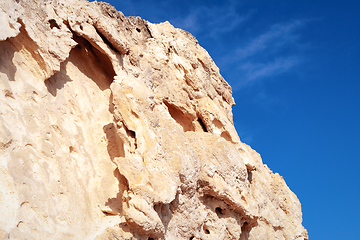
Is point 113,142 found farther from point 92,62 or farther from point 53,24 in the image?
point 53,24

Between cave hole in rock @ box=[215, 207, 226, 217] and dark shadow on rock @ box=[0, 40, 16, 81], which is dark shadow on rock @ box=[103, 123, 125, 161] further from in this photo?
cave hole in rock @ box=[215, 207, 226, 217]

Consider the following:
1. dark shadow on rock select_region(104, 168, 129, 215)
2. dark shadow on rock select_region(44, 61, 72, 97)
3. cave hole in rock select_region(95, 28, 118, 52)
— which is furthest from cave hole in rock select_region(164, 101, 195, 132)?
dark shadow on rock select_region(104, 168, 129, 215)

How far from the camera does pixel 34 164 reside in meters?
8.51

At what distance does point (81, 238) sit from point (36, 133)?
8.54 ft

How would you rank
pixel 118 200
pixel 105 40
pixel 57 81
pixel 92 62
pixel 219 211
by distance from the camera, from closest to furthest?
pixel 118 200, pixel 57 81, pixel 92 62, pixel 105 40, pixel 219 211

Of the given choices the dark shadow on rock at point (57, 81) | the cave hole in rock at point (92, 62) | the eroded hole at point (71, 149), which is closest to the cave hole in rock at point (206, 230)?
the eroded hole at point (71, 149)

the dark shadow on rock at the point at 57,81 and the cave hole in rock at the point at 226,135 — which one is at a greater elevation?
the cave hole in rock at the point at 226,135

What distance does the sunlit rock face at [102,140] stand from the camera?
27.6 feet

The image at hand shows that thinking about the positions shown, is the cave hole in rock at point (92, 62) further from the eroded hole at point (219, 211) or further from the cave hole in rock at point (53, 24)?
the eroded hole at point (219, 211)

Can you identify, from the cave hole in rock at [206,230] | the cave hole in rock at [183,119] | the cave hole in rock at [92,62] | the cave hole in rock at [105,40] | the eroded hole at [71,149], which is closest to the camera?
the eroded hole at [71,149]

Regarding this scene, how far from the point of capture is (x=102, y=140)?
10703 mm

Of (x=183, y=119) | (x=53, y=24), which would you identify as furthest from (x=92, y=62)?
(x=183, y=119)

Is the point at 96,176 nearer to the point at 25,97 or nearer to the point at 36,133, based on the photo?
the point at 36,133

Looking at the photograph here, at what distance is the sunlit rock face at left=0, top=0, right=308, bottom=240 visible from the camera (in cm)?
841
